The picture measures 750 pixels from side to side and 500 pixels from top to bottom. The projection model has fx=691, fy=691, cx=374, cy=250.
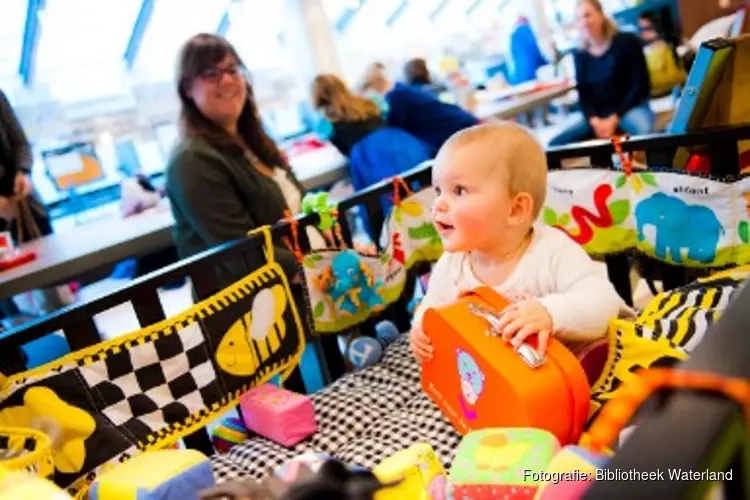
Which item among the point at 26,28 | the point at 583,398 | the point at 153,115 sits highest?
the point at 26,28

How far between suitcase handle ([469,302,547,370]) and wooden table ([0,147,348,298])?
139 centimetres

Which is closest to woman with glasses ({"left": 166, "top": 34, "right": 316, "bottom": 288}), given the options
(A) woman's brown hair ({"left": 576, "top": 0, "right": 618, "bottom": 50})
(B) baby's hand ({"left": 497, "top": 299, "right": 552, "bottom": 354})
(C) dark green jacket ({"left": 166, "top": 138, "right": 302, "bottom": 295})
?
(C) dark green jacket ({"left": 166, "top": 138, "right": 302, "bottom": 295})

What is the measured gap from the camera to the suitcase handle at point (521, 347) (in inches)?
39.5

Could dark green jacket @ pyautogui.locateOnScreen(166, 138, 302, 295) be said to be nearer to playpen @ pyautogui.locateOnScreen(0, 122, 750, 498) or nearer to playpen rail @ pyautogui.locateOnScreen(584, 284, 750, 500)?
playpen @ pyautogui.locateOnScreen(0, 122, 750, 498)

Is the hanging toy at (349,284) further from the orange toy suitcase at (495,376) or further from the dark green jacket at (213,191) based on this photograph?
the orange toy suitcase at (495,376)

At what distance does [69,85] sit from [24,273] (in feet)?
14.4

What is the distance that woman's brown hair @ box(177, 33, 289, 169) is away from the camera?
1599mm

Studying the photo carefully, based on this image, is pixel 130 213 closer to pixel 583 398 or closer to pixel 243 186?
pixel 243 186

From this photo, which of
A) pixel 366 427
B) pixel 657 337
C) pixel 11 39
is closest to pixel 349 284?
pixel 366 427

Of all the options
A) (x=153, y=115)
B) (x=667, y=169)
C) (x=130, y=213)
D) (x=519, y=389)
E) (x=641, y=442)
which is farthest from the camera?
(x=153, y=115)

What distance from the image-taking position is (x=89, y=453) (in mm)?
1135

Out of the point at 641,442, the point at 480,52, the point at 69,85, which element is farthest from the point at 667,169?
the point at 480,52

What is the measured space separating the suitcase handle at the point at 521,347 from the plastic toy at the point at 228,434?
60cm

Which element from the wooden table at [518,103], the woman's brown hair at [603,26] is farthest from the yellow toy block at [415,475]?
the woman's brown hair at [603,26]
